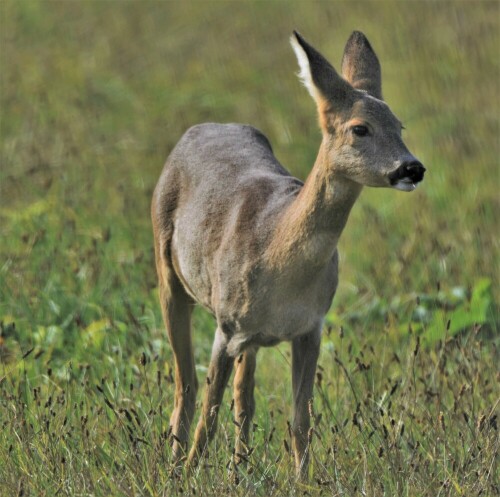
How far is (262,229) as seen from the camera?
5.81m

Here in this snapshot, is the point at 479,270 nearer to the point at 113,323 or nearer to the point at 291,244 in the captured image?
the point at 113,323

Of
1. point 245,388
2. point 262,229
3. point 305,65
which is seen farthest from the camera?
point 245,388

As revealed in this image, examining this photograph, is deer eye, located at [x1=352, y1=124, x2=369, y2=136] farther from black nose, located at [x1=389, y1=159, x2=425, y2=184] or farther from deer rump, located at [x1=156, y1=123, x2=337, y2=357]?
deer rump, located at [x1=156, y1=123, x2=337, y2=357]

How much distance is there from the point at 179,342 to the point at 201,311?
1.41 m

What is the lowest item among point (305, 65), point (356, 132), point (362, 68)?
point (356, 132)

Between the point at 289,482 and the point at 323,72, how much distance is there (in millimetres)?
1596

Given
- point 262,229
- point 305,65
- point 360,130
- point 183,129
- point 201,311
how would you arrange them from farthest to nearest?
1. point 183,129
2. point 201,311
3. point 262,229
4. point 305,65
5. point 360,130

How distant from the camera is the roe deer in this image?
538cm

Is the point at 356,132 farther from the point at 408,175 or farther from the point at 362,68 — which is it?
the point at 362,68

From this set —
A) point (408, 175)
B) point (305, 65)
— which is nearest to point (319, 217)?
point (408, 175)

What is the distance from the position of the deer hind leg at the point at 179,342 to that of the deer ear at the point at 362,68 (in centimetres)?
137

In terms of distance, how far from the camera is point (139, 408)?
5992 millimetres

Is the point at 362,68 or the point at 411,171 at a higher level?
the point at 362,68

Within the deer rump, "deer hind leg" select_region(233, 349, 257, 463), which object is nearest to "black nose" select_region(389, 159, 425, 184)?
the deer rump
